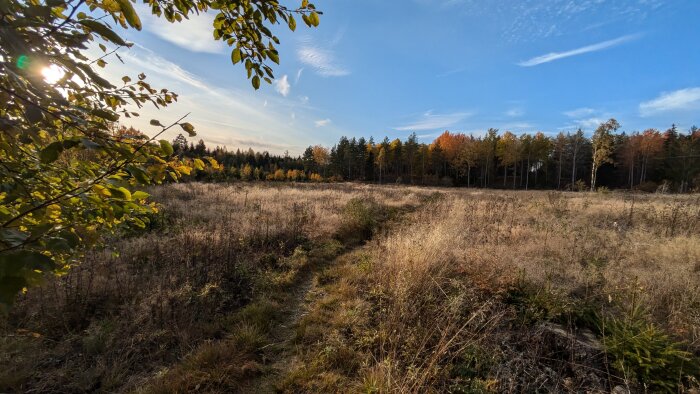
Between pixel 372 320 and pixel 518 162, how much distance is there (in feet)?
209

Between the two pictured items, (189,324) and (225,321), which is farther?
(225,321)

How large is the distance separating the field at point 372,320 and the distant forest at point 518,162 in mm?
38548

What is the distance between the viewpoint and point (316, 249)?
836cm

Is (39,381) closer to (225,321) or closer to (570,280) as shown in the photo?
(225,321)

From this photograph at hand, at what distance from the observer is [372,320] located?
4.48 metres

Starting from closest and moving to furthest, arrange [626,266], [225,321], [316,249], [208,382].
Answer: [208,382], [225,321], [626,266], [316,249]

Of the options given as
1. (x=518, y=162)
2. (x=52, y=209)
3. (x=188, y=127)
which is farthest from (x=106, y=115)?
(x=518, y=162)

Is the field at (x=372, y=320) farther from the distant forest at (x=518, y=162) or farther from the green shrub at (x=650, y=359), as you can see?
the distant forest at (x=518, y=162)

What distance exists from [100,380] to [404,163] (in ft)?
217

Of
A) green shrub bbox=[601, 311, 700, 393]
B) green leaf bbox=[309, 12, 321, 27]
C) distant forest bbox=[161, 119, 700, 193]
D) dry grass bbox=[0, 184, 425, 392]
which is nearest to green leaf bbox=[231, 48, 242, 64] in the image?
green leaf bbox=[309, 12, 321, 27]

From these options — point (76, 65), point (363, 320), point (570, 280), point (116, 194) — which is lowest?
point (363, 320)

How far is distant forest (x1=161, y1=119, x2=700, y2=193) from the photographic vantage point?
50281mm

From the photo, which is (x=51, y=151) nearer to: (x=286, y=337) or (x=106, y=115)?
(x=106, y=115)

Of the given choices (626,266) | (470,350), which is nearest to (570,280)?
(626,266)
